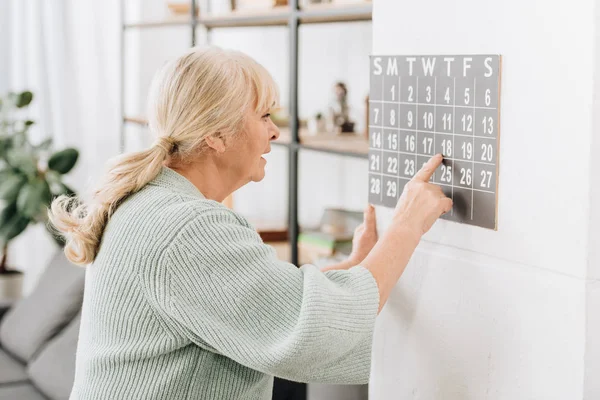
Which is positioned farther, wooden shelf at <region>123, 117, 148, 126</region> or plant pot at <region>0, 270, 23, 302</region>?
wooden shelf at <region>123, 117, 148, 126</region>

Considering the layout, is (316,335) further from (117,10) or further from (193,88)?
(117,10)

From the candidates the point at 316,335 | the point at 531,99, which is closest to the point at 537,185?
the point at 531,99

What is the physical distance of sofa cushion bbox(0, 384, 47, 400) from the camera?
298cm

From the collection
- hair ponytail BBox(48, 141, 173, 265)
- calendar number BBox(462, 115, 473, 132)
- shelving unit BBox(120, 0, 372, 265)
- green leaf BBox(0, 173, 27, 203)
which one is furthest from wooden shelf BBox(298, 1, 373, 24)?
green leaf BBox(0, 173, 27, 203)

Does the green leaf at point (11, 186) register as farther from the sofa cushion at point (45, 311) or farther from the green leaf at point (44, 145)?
the sofa cushion at point (45, 311)

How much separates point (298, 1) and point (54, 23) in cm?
228

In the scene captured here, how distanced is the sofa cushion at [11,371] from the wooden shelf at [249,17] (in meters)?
1.55

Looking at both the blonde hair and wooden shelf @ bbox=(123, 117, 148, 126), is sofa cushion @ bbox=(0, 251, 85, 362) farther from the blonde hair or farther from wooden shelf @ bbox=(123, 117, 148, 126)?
the blonde hair

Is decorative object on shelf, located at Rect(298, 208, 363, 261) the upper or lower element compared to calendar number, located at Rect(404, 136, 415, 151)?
lower

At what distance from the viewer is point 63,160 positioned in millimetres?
3982

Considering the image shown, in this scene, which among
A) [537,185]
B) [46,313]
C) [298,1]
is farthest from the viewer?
[46,313]

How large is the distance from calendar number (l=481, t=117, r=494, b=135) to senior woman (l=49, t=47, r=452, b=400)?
0.14 meters

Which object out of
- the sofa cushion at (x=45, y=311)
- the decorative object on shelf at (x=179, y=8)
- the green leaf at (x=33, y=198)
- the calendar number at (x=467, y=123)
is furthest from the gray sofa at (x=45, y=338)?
the calendar number at (x=467, y=123)

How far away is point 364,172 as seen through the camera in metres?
3.38
